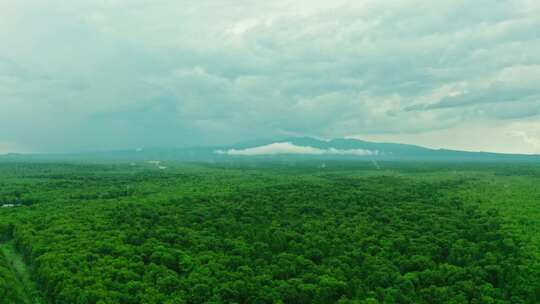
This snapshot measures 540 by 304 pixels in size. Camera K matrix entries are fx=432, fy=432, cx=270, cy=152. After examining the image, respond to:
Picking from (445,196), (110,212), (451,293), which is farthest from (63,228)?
(445,196)

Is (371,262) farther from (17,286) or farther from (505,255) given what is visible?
(17,286)

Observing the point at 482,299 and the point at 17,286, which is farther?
the point at 17,286

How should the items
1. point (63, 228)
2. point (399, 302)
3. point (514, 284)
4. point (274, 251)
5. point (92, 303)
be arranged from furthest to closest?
1. point (63, 228)
2. point (274, 251)
3. point (514, 284)
4. point (399, 302)
5. point (92, 303)

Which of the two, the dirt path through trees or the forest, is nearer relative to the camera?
the forest

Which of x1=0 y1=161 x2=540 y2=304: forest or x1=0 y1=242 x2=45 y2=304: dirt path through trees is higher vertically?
x1=0 y1=161 x2=540 y2=304: forest

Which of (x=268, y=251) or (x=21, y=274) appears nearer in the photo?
(x=21, y=274)

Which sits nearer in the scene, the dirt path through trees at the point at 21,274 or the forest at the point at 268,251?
the forest at the point at 268,251

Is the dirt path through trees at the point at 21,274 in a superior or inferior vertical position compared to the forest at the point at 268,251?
inferior

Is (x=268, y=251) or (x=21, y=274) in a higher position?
(x=268, y=251)
